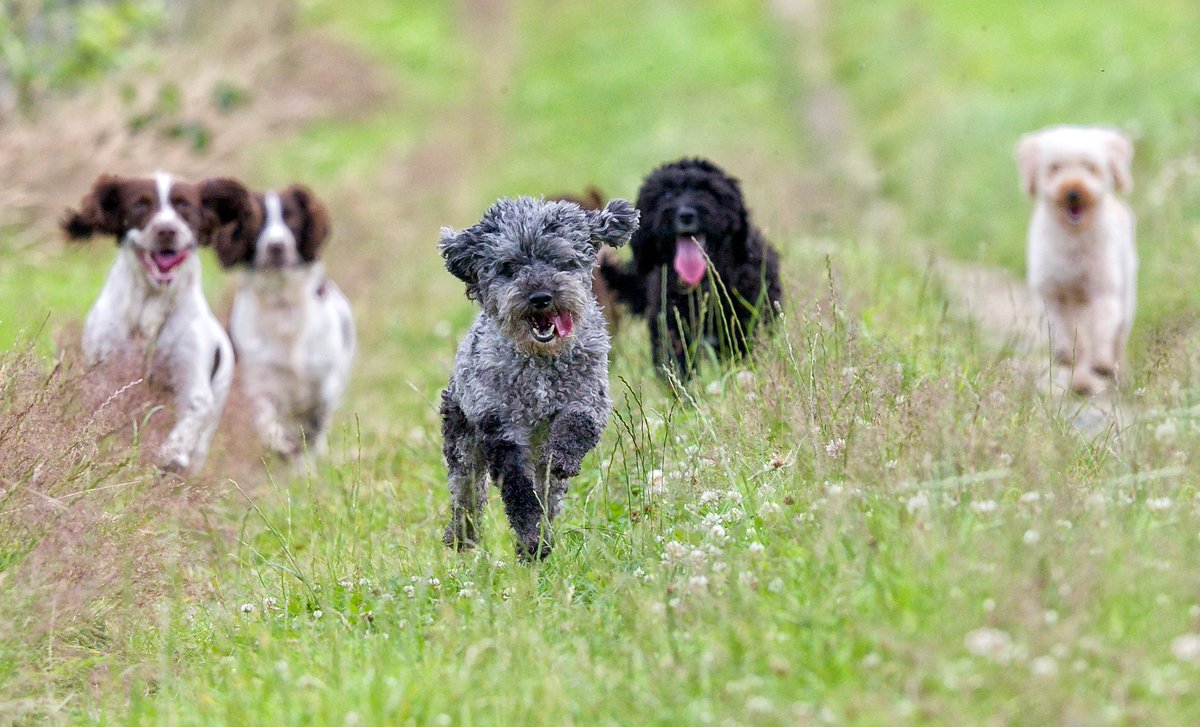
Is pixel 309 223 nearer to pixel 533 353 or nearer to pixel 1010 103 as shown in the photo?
pixel 533 353

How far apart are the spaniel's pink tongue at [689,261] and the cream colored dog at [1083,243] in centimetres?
262

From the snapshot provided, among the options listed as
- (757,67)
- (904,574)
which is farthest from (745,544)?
(757,67)

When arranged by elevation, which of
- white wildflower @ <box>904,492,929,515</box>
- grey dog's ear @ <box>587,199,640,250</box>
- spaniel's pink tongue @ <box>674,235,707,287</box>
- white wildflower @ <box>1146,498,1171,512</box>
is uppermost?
grey dog's ear @ <box>587,199,640,250</box>

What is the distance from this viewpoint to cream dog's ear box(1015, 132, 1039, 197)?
928 centimetres

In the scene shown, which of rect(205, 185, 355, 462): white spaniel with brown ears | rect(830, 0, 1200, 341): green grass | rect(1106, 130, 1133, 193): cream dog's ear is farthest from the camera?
rect(830, 0, 1200, 341): green grass

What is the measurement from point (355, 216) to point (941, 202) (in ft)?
18.2

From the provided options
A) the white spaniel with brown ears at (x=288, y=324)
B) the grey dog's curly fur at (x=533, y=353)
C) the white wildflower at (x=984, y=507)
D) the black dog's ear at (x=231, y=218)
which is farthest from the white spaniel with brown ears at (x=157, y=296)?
the white wildflower at (x=984, y=507)

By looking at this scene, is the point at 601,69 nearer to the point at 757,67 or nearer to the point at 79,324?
the point at 757,67

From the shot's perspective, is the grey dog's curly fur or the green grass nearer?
the grey dog's curly fur

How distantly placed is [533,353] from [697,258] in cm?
220

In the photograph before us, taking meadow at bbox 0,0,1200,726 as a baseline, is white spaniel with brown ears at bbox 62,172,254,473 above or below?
above

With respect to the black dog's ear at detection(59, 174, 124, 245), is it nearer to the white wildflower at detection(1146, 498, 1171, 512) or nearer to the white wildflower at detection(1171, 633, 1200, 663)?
the white wildflower at detection(1146, 498, 1171, 512)

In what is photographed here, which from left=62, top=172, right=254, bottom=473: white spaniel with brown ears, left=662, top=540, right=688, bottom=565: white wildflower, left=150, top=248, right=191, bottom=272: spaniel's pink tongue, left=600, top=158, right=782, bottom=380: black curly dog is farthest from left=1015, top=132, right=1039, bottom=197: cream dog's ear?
left=662, top=540, right=688, bottom=565: white wildflower

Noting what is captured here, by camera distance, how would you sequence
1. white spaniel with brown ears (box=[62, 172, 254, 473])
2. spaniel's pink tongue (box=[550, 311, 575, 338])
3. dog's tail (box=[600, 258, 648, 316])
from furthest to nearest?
dog's tail (box=[600, 258, 648, 316]) → white spaniel with brown ears (box=[62, 172, 254, 473]) → spaniel's pink tongue (box=[550, 311, 575, 338])
